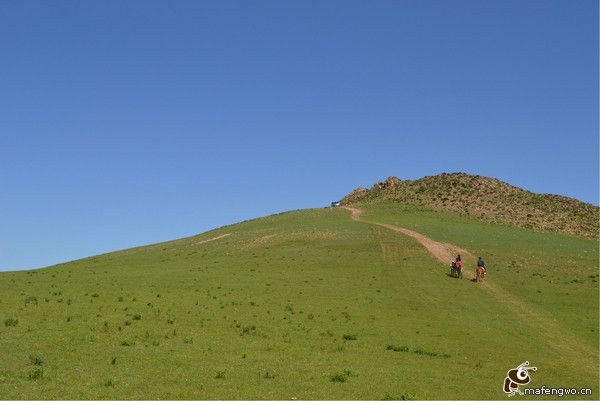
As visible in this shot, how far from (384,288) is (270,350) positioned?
2280cm

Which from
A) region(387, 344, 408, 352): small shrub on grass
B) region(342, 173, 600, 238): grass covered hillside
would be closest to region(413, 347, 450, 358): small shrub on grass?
region(387, 344, 408, 352): small shrub on grass

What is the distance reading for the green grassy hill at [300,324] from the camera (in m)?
22.3

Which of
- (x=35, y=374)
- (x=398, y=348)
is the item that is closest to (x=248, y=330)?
(x=398, y=348)

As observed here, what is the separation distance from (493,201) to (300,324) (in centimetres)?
8642

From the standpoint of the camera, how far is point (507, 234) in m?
86.4

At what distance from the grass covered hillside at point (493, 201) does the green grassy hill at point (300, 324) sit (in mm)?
30510

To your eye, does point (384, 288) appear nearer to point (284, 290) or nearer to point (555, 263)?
point (284, 290)

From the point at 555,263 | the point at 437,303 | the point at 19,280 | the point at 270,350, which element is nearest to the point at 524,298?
the point at 437,303

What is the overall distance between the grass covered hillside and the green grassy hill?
30510mm

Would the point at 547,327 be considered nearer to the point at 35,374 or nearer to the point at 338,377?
the point at 338,377

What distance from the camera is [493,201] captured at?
4469 inches

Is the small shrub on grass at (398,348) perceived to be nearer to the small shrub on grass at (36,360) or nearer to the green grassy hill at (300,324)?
the green grassy hill at (300,324)

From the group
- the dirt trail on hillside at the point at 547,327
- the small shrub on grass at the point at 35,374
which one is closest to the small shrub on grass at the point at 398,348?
the dirt trail on hillside at the point at 547,327

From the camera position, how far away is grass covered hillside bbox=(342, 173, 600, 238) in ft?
334
